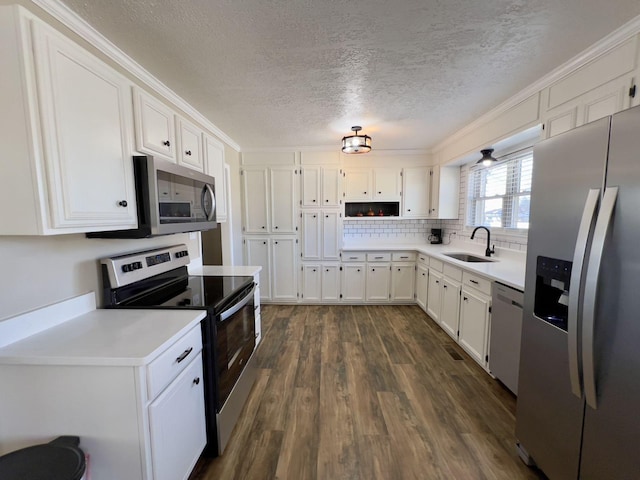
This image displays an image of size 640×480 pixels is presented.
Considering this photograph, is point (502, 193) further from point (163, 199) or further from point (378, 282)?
point (163, 199)

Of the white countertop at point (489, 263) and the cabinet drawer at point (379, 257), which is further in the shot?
the cabinet drawer at point (379, 257)

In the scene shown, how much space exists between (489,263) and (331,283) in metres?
2.15

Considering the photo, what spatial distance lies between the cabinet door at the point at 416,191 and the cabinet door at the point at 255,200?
7.09 feet

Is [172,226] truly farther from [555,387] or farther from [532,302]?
[555,387]

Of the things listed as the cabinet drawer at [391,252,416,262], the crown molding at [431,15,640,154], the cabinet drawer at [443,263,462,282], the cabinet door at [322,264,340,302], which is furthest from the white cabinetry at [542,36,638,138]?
the cabinet door at [322,264,340,302]

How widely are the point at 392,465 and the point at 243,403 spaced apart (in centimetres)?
109

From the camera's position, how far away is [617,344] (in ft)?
Answer: 3.18

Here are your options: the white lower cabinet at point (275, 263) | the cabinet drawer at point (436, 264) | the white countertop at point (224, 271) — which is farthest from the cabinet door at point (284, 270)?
the cabinet drawer at point (436, 264)

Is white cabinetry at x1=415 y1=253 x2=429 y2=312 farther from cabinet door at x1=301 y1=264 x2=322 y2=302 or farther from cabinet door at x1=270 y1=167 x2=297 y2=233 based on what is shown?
cabinet door at x1=270 y1=167 x2=297 y2=233

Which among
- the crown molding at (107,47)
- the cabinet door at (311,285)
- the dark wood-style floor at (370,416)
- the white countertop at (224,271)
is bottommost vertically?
the dark wood-style floor at (370,416)

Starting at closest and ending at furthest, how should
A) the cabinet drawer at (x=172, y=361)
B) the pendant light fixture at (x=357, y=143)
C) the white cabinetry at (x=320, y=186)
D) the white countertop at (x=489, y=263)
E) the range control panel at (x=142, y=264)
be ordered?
the cabinet drawer at (x=172, y=361) < the range control panel at (x=142, y=264) < the white countertop at (x=489, y=263) < the pendant light fixture at (x=357, y=143) < the white cabinetry at (x=320, y=186)

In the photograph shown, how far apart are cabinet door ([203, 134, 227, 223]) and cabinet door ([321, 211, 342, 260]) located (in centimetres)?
170

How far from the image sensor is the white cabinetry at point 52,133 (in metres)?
0.93

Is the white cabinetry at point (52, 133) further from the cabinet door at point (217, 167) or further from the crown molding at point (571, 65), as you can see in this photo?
the crown molding at point (571, 65)
